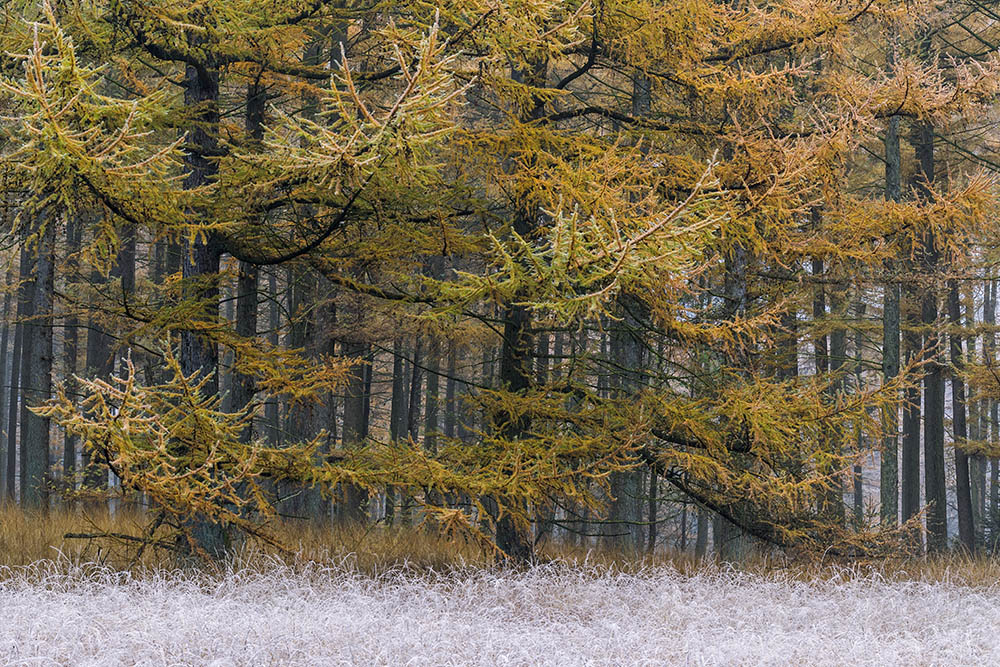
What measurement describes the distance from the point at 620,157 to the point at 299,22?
3550mm

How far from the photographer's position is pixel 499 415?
923cm

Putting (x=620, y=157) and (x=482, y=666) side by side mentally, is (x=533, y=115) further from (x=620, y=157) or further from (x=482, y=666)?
(x=482, y=666)

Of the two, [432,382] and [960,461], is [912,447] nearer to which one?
[960,461]

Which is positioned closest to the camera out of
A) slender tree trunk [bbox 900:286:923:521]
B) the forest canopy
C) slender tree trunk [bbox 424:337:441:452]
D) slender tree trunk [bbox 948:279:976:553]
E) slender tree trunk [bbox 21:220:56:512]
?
the forest canopy

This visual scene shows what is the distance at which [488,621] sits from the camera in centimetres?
645

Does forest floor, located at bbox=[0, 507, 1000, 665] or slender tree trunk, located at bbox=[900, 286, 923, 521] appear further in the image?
slender tree trunk, located at bbox=[900, 286, 923, 521]

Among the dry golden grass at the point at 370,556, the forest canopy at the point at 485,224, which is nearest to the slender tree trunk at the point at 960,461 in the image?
the dry golden grass at the point at 370,556

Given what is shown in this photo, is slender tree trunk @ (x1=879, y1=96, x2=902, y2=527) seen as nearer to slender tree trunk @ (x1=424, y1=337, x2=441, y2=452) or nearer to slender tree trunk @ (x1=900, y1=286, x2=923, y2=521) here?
slender tree trunk @ (x1=900, y1=286, x2=923, y2=521)

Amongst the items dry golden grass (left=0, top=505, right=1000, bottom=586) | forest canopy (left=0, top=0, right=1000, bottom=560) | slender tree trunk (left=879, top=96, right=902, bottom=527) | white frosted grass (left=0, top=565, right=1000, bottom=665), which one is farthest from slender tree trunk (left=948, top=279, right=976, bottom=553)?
white frosted grass (left=0, top=565, right=1000, bottom=665)

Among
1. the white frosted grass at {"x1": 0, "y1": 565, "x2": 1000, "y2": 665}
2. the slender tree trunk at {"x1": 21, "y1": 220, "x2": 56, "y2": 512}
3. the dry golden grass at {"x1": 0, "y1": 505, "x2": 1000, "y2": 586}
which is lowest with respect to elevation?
the dry golden grass at {"x1": 0, "y1": 505, "x2": 1000, "y2": 586}

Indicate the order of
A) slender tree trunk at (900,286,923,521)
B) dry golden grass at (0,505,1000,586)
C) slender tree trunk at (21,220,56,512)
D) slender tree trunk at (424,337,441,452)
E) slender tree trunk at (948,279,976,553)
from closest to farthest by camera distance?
dry golden grass at (0,505,1000,586) < slender tree trunk at (21,220,56,512) < slender tree trunk at (424,337,441,452) < slender tree trunk at (900,286,923,521) < slender tree trunk at (948,279,976,553)

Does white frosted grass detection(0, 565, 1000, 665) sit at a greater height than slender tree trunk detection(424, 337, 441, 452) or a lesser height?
lesser

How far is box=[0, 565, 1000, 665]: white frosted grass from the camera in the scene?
5.35m

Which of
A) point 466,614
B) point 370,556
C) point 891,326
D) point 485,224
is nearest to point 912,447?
point 891,326
